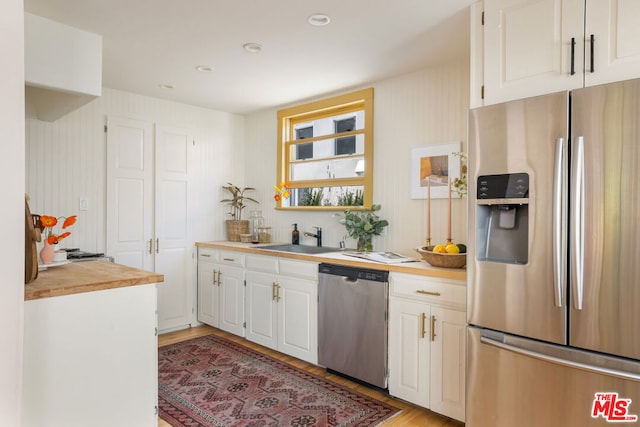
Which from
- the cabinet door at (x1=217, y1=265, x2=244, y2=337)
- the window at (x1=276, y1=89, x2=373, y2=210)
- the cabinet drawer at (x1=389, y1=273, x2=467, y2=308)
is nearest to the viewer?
the cabinet drawer at (x1=389, y1=273, x2=467, y2=308)

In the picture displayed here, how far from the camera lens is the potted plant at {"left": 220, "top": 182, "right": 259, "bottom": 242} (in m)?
4.37

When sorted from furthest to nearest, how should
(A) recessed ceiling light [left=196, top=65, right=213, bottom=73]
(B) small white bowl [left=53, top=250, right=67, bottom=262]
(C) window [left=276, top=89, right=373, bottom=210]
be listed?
(C) window [left=276, top=89, right=373, bottom=210]
(A) recessed ceiling light [left=196, top=65, right=213, bottom=73]
(B) small white bowl [left=53, top=250, right=67, bottom=262]

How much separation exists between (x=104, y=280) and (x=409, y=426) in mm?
1857

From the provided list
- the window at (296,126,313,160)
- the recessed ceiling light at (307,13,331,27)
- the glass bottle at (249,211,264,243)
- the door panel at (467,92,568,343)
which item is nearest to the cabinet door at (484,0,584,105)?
the door panel at (467,92,568,343)

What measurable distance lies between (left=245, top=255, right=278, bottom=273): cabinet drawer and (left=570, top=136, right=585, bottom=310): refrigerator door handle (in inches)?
89.6

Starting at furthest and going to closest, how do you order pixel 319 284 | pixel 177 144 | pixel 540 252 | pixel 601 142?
pixel 177 144 → pixel 319 284 → pixel 540 252 → pixel 601 142

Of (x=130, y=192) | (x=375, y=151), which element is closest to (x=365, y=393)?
(x=375, y=151)

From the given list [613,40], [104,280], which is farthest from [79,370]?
[613,40]

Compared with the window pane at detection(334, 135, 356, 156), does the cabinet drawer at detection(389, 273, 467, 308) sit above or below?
below

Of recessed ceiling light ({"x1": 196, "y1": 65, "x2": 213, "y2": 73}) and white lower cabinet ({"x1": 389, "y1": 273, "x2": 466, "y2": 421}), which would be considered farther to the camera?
recessed ceiling light ({"x1": 196, "y1": 65, "x2": 213, "y2": 73})

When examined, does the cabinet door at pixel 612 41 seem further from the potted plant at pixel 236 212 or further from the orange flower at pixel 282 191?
the potted plant at pixel 236 212

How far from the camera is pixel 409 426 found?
2275 millimetres

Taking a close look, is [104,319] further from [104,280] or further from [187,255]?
[187,255]

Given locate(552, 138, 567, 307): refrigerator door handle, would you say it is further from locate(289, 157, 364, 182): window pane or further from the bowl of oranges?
locate(289, 157, 364, 182): window pane
